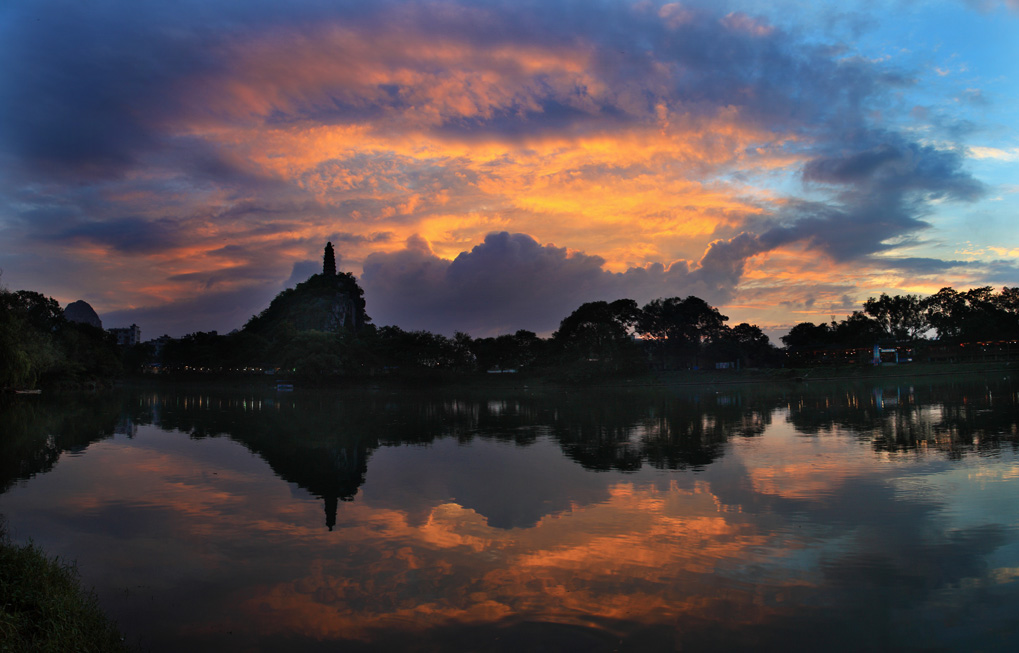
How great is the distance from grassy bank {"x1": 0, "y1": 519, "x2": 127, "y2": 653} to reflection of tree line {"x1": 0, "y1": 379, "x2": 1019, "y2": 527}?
18.5ft

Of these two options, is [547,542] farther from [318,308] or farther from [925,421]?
[318,308]

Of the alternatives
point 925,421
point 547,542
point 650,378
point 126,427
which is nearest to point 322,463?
point 547,542

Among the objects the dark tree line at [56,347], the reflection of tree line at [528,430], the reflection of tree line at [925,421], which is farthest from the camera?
the dark tree line at [56,347]

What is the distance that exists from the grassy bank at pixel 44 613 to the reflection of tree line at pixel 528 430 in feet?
18.5

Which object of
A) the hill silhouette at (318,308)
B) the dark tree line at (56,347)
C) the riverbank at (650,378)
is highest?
the hill silhouette at (318,308)

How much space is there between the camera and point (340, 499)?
14328mm

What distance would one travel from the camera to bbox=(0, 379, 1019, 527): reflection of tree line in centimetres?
1914

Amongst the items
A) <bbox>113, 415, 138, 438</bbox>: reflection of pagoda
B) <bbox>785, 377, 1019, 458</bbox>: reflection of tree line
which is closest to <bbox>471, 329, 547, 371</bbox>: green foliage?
<bbox>785, 377, 1019, 458</bbox>: reflection of tree line

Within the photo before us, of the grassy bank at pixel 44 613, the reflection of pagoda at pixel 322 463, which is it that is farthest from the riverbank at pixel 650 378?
the grassy bank at pixel 44 613

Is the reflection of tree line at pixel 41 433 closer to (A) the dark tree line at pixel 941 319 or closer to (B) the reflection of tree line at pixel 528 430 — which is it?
(B) the reflection of tree line at pixel 528 430

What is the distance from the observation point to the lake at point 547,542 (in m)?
7.29

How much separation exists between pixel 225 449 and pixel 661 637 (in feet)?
70.0

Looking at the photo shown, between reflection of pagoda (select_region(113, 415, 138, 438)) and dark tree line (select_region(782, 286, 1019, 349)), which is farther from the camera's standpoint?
dark tree line (select_region(782, 286, 1019, 349))

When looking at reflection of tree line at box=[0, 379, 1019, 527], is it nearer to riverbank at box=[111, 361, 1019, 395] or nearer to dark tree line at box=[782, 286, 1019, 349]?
riverbank at box=[111, 361, 1019, 395]
